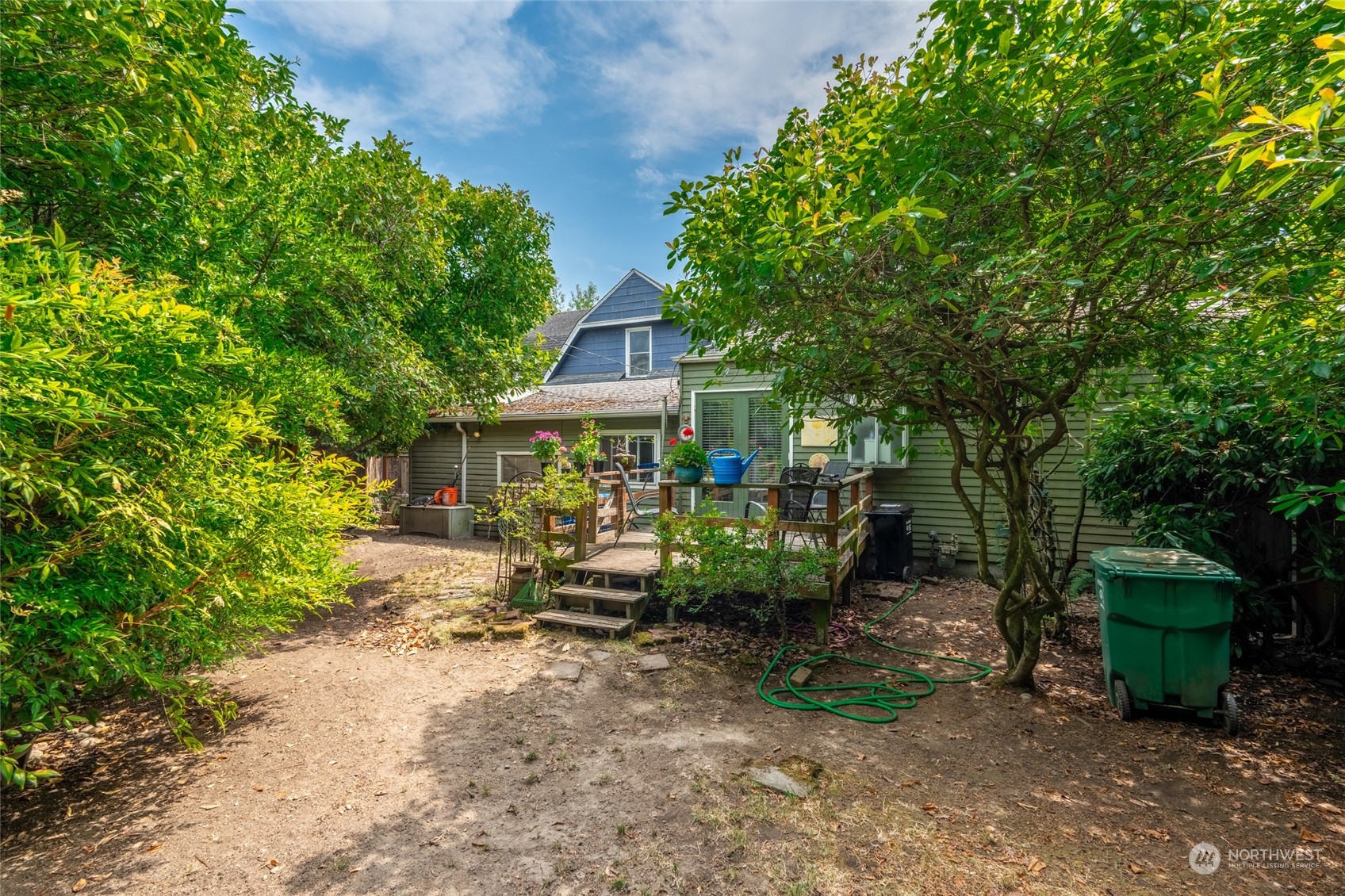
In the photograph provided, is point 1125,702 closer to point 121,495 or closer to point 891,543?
point 891,543

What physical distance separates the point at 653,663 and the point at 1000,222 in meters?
4.13

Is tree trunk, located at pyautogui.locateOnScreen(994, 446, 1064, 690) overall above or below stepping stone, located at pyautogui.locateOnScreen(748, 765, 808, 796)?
above

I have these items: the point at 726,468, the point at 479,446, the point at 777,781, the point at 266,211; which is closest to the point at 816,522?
the point at 726,468

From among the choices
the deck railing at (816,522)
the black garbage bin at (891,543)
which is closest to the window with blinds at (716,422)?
the black garbage bin at (891,543)

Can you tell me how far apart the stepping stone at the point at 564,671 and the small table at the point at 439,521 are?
7570 millimetres

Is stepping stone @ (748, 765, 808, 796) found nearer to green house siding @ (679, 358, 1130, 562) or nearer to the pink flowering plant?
the pink flowering plant

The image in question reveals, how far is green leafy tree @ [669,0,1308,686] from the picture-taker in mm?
2592

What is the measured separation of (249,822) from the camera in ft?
8.81

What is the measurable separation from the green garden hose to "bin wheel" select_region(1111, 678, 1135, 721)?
35.6 inches

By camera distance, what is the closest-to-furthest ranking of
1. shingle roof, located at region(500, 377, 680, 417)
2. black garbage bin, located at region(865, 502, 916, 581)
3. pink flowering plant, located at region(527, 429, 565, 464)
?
pink flowering plant, located at region(527, 429, 565, 464) < black garbage bin, located at region(865, 502, 916, 581) < shingle roof, located at region(500, 377, 680, 417)

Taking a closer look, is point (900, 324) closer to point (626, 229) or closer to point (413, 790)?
point (413, 790)

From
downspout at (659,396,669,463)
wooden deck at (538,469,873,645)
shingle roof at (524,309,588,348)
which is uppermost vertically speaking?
shingle roof at (524,309,588,348)

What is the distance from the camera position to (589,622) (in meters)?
5.39

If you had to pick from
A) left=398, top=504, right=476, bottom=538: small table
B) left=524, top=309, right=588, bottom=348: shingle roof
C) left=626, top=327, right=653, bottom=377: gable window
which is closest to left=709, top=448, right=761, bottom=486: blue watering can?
left=398, top=504, right=476, bottom=538: small table
